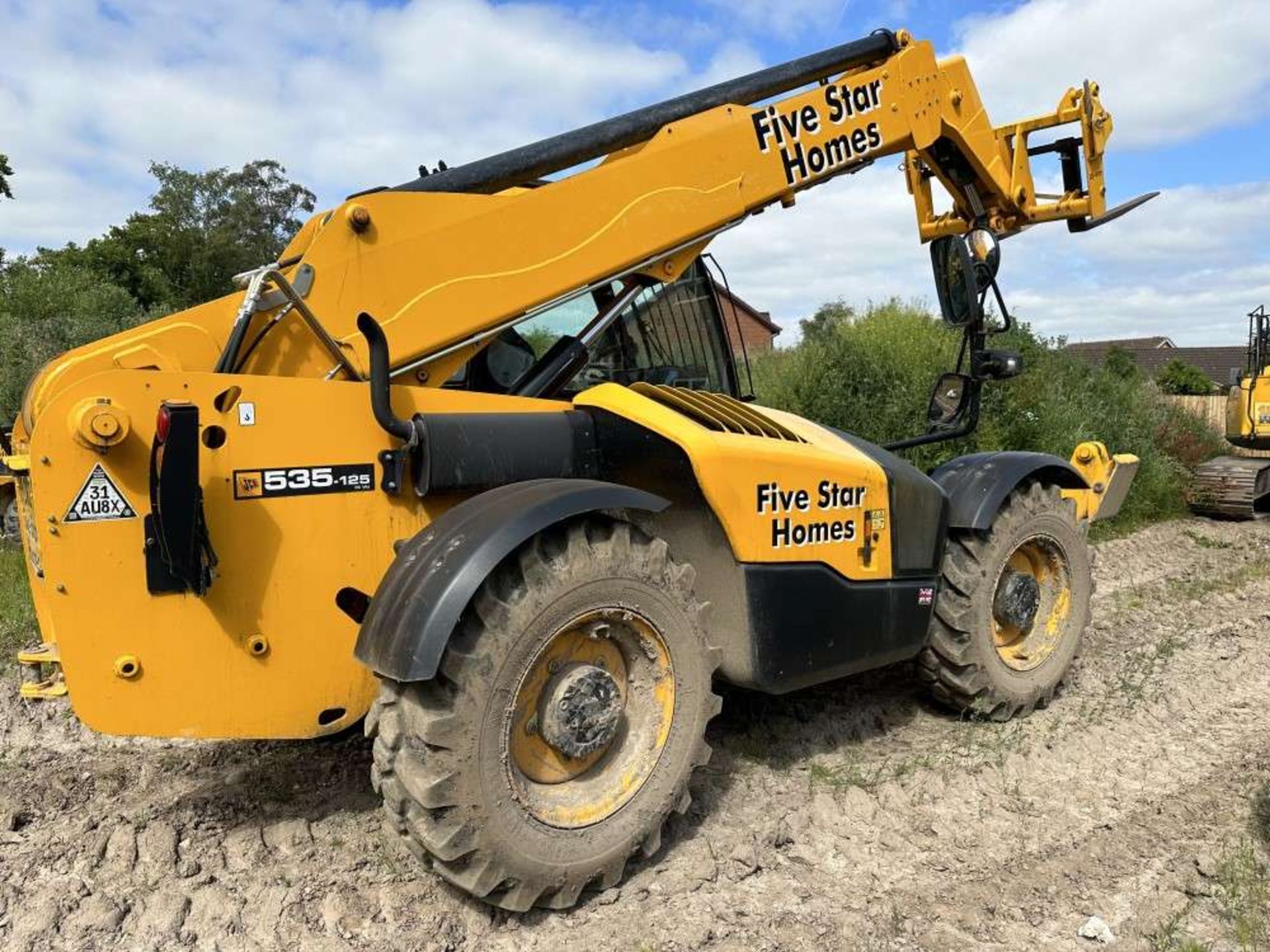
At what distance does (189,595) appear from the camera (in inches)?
115

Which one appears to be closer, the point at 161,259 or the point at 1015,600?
the point at 1015,600

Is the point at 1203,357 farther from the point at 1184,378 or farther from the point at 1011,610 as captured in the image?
the point at 1011,610

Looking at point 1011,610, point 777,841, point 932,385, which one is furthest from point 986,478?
point 932,385

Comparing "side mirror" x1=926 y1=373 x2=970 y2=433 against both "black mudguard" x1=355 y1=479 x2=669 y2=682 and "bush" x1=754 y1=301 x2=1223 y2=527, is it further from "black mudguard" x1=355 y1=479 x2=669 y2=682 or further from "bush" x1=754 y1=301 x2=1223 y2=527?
"bush" x1=754 y1=301 x2=1223 y2=527

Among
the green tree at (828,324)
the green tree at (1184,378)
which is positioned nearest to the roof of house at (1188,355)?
the green tree at (1184,378)

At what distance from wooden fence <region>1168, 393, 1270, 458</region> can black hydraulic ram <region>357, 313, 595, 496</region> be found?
13.0 metres

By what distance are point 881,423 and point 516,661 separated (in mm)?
8997

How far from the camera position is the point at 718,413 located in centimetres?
378

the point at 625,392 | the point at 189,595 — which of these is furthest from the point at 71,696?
the point at 625,392

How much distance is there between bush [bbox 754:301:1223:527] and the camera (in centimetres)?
1139

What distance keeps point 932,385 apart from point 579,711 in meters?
9.46

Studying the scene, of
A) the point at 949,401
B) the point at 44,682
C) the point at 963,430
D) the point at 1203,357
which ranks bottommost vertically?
the point at 1203,357

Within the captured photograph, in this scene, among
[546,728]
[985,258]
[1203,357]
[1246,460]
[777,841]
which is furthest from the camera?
[1203,357]

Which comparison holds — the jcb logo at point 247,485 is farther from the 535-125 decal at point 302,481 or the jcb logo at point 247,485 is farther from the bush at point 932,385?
the bush at point 932,385
